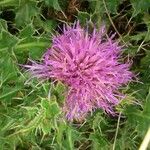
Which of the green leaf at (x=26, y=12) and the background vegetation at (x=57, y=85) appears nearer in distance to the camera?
the background vegetation at (x=57, y=85)

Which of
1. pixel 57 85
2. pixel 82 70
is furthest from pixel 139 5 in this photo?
pixel 57 85

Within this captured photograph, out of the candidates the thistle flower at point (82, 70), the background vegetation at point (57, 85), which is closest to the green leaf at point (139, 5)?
the background vegetation at point (57, 85)

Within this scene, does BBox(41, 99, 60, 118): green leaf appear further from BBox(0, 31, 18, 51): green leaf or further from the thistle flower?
BBox(0, 31, 18, 51): green leaf

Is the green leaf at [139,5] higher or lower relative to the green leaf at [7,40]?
higher

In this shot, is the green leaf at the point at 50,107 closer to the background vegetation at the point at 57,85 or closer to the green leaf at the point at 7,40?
the background vegetation at the point at 57,85

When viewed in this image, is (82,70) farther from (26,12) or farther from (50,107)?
(26,12)

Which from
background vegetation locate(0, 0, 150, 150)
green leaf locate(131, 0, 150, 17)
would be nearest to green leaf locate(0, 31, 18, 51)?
background vegetation locate(0, 0, 150, 150)

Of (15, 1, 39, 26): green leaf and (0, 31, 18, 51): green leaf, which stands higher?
(15, 1, 39, 26): green leaf
